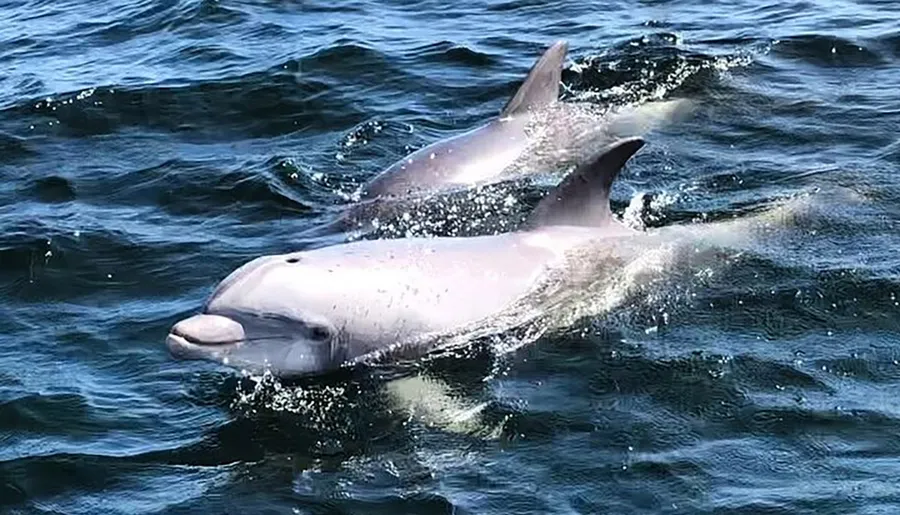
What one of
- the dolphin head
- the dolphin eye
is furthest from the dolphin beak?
the dolphin eye

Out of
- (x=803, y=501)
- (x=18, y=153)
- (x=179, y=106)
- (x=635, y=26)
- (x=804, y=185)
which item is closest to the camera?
(x=803, y=501)

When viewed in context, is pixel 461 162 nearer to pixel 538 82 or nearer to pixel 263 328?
pixel 538 82

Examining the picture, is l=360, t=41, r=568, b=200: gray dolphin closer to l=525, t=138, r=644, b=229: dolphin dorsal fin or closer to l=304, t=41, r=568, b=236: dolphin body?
l=304, t=41, r=568, b=236: dolphin body

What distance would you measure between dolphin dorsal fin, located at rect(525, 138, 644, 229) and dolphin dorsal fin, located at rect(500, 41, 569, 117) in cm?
325

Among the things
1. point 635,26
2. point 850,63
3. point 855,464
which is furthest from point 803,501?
point 635,26

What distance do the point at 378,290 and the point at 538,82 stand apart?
4608 mm

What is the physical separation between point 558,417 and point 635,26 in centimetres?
1029

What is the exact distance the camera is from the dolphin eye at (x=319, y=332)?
9.24 meters

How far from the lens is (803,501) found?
7.43 meters

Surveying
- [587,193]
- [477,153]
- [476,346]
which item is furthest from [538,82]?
[476,346]

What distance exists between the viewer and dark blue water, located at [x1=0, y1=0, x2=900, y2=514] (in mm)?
8109

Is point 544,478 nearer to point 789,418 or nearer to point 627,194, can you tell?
point 789,418

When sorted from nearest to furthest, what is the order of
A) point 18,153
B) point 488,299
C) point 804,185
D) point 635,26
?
point 488,299 → point 804,185 → point 18,153 → point 635,26

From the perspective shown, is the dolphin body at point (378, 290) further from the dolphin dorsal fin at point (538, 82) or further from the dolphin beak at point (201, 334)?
the dolphin dorsal fin at point (538, 82)
